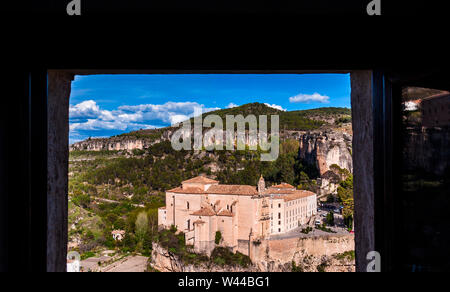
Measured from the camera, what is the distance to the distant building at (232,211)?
51.4 feet

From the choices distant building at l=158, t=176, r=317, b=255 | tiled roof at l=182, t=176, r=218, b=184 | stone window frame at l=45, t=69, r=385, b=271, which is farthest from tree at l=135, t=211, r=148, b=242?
stone window frame at l=45, t=69, r=385, b=271

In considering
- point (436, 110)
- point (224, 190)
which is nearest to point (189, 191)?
point (224, 190)

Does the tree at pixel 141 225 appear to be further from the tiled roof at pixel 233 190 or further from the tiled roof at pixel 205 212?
the tiled roof at pixel 233 190

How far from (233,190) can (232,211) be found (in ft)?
4.22

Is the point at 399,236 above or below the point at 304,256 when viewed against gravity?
above

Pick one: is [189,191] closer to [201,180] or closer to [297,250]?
[201,180]

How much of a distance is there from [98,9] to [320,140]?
48.7 ft

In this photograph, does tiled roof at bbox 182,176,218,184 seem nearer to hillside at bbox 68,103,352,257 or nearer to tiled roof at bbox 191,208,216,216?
hillside at bbox 68,103,352,257

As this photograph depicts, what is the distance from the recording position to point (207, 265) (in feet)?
53.2

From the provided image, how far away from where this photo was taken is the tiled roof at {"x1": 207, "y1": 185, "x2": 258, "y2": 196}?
15625mm

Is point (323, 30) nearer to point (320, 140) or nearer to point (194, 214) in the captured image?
point (320, 140)

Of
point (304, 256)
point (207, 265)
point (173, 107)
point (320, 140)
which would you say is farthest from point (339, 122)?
point (207, 265)

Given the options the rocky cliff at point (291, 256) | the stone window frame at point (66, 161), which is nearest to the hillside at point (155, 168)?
the rocky cliff at point (291, 256)

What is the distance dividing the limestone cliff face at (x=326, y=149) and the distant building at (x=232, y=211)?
1.85 metres
